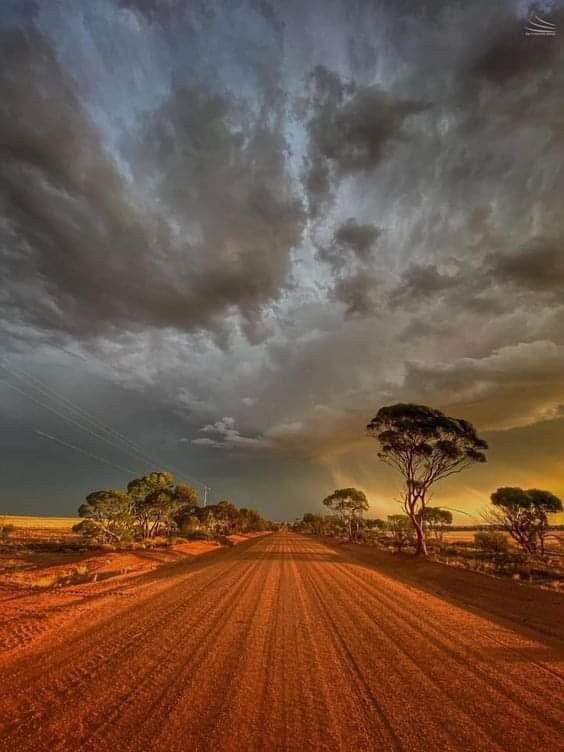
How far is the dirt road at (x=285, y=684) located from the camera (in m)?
4.48

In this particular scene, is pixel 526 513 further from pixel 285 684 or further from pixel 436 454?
pixel 285 684

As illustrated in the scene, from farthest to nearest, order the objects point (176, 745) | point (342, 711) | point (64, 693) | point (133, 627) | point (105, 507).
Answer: point (105, 507), point (133, 627), point (64, 693), point (342, 711), point (176, 745)

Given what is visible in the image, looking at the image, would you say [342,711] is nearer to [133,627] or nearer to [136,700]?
[136,700]

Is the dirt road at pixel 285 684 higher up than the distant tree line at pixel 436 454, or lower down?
lower down

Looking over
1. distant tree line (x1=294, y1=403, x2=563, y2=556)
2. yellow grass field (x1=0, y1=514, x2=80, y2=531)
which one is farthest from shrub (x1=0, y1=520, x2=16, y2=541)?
distant tree line (x1=294, y1=403, x2=563, y2=556)

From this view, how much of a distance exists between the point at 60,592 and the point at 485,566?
79.6 feet

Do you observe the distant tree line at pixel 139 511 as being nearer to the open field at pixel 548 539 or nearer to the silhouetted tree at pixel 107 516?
the silhouetted tree at pixel 107 516

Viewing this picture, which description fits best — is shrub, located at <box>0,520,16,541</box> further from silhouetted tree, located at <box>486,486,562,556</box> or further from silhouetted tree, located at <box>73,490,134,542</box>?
silhouetted tree, located at <box>486,486,562,556</box>

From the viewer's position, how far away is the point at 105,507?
48562 mm

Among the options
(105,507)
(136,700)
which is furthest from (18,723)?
(105,507)

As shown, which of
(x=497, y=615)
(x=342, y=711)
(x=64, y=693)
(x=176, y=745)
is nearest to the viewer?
(x=176, y=745)

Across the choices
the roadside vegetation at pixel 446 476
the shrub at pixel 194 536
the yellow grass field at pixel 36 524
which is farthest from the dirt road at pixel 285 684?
the yellow grass field at pixel 36 524

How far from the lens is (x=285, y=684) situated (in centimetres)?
591

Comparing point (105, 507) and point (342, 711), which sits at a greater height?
point (105, 507)
